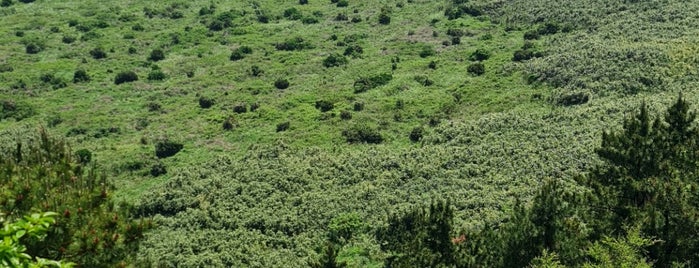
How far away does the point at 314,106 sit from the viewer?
68625 mm

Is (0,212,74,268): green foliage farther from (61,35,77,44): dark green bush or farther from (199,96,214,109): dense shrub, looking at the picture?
(61,35,77,44): dark green bush

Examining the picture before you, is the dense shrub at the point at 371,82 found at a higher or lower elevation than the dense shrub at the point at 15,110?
higher

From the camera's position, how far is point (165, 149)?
5888 centimetres

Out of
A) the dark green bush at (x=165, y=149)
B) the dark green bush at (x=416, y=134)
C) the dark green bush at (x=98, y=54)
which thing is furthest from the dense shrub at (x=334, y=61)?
the dark green bush at (x=98, y=54)

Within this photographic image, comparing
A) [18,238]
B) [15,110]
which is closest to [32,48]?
[15,110]

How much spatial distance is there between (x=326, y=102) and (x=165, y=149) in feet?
60.3

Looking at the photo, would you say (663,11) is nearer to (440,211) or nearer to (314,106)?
(314,106)

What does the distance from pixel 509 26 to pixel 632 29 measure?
17.7m

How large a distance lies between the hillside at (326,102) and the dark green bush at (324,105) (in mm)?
296

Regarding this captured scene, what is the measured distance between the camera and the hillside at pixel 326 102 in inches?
1833

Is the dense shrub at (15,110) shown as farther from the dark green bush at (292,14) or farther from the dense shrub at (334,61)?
the dark green bush at (292,14)

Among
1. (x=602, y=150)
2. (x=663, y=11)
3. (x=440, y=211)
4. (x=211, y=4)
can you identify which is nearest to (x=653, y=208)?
(x=602, y=150)

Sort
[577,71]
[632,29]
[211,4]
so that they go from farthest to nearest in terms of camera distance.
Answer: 1. [211,4]
2. [632,29]
3. [577,71]

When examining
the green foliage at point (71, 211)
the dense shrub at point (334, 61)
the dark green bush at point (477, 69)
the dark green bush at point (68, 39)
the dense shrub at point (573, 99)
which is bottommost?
the dense shrub at point (334, 61)
